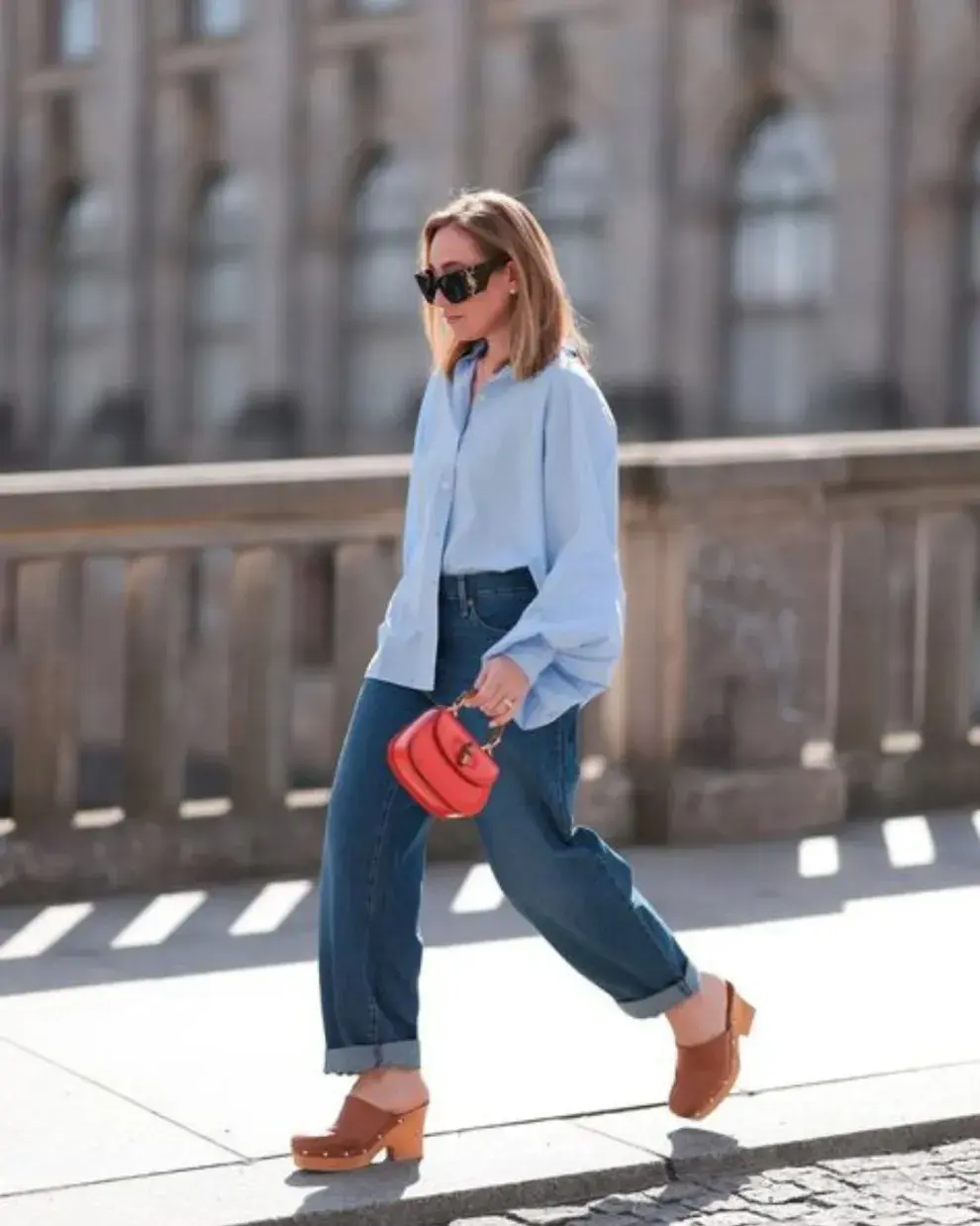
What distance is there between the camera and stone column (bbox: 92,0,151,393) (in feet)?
112

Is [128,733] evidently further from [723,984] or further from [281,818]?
[723,984]

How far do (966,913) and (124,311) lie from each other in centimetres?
2727

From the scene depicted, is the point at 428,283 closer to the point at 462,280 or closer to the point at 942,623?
the point at 462,280

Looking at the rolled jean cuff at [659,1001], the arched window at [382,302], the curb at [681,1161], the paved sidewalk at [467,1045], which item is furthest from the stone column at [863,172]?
the rolled jean cuff at [659,1001]

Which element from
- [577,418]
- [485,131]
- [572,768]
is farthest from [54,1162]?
[485,131]

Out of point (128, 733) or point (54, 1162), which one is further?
point (128, 733)

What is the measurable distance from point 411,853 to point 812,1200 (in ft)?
3.09

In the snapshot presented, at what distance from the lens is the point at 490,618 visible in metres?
5.46

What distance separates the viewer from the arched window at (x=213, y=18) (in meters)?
33.6

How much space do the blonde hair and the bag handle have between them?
570mm

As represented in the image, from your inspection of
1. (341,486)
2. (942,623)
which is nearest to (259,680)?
(341,486)

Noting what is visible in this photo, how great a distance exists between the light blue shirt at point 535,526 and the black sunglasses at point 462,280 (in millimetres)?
162

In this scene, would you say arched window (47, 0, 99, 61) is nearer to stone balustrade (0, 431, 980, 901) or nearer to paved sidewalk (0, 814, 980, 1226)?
stone balustrade (0, 431, 980, 901)

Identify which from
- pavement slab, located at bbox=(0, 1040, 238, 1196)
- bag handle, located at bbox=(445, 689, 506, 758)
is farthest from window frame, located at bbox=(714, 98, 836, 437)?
bag handle, located at bbox=(445, 689, 506, 758)
